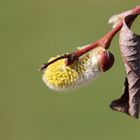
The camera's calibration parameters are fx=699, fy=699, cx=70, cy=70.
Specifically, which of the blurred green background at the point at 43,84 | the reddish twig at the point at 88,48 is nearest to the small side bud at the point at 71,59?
the reddish twig at the point at 88,48

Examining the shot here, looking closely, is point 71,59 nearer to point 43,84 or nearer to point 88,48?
point 88,48


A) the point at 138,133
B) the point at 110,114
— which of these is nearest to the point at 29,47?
the point at 110,114

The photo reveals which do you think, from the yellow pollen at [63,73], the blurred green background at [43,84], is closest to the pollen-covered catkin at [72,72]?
the yellow pollen at [63,73]

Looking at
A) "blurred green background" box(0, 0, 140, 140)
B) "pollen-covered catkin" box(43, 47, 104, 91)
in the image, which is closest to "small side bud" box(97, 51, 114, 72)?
"pollen-covered catkin" box(43, 47, 104, 91)

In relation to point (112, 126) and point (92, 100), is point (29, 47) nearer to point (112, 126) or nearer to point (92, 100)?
point (92, 100)

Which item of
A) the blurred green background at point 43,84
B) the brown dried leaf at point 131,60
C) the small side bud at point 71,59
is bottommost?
the brown dried leaf at point 131,60

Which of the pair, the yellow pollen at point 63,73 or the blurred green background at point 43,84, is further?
the blurred green background at point 43,84

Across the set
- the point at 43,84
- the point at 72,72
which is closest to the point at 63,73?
the point at 72,72

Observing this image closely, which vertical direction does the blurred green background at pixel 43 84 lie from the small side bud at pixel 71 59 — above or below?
above

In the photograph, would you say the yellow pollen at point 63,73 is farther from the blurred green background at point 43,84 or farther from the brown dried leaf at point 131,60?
the blurred green background at point 43,84
